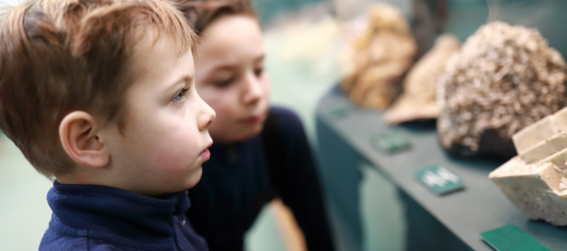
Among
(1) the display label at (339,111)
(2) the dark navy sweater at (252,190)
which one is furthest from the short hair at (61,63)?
(1) the display label at (339,111)

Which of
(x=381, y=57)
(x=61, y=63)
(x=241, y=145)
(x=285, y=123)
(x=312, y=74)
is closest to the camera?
(x=61, y=63)

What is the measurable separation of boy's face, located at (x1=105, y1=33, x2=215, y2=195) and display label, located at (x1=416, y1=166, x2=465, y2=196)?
0.59 metres

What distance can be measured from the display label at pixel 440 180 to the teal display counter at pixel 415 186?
0.01 m

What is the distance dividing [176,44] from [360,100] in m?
1.16

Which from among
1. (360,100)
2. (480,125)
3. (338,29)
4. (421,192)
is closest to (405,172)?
(421,192)

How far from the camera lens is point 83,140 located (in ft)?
1.59

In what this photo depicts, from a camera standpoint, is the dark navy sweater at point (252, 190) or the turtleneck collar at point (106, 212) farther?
the dark navy sweater at point (252, 190)

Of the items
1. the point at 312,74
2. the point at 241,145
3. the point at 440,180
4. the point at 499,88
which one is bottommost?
the point at 312,74

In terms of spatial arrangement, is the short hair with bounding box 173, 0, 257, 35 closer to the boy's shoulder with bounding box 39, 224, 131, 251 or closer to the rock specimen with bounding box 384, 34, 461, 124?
the boy's shoulder with bounding box 39, 224, 131, 251

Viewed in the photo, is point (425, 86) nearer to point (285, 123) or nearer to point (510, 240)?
point (285, 123)

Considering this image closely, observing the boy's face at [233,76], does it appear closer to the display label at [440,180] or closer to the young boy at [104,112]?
the young boy at [104,112]

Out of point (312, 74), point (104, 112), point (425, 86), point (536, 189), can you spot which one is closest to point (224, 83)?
point (104, 112)

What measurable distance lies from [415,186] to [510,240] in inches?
12.0

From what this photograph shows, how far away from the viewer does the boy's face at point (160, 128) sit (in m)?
0.49
